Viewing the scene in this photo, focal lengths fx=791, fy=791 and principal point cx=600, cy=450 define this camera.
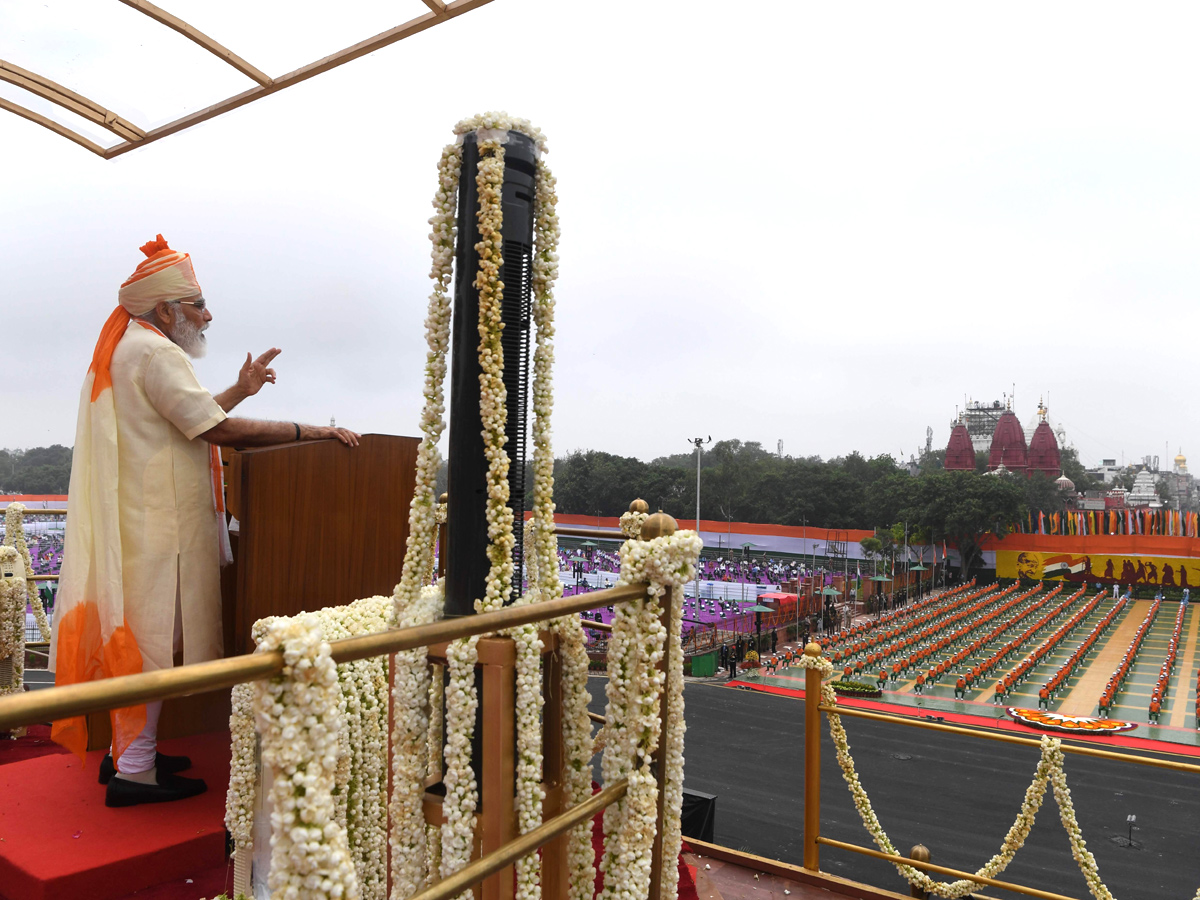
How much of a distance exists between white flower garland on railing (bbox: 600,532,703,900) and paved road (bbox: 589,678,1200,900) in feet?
29.8

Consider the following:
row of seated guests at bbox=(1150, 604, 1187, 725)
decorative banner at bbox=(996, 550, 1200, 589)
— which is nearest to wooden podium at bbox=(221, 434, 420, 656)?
row of seated guests at bbox=(1150, 604, 1187, 725)

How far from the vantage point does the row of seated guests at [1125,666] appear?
58.1ft

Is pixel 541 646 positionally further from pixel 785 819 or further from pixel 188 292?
pixel 785 819

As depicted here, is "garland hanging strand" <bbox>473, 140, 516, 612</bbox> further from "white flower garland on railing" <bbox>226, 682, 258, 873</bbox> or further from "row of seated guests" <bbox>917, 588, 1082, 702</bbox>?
"row of seated guests" <bbox>917, 588, 1082, 702</bbox>

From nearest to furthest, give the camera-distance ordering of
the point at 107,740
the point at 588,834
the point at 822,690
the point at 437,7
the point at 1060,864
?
the point at 588,834, the point at 107,740, the point at 437,7, the point at 822,690, the point at 1060,864

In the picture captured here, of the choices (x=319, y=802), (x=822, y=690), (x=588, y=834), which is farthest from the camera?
(x=822, y=690)

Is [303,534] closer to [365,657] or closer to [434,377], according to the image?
[434,377]

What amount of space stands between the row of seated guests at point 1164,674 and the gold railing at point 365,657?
65.4 feet

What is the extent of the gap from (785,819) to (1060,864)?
3.42 meters

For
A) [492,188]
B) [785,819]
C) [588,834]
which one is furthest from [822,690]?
[785,819]

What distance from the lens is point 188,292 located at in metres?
2.31

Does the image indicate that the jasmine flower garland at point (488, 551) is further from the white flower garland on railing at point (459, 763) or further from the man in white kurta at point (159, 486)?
the man in white kurta at point (159, 486)

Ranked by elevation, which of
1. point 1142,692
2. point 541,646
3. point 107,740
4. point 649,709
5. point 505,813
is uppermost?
point 541,646

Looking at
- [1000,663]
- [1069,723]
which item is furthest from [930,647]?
[1069,723]
